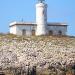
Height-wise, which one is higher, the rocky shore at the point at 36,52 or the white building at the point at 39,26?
the white building at the point at 39,26

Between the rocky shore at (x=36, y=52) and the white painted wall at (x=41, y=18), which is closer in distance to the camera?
the rocky shore at (x=36, y=52)

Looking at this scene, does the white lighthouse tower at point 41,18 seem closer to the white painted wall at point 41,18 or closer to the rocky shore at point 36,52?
the white painted wall at point 41,18

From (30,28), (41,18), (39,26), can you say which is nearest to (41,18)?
(41,18)

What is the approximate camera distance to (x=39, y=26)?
49.2 meters

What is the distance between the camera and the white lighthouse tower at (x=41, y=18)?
4931 centimetres

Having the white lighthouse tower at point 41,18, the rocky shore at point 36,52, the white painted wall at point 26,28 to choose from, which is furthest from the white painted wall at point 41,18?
the rocky shore at point 36,52

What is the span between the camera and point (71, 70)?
122 feet

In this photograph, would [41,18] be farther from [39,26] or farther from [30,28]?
[30,28]

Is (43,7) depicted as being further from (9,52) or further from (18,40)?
(9,52)

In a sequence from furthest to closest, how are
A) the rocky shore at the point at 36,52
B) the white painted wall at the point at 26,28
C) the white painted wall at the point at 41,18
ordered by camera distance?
the white painted wall at the point at 41,18 < the white painted wall at the point at 26,28 < the rocky shore at the point at 36,52

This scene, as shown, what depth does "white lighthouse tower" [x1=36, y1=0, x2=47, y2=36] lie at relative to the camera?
162 feet

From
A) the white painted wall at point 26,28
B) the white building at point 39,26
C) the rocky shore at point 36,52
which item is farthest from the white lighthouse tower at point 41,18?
the rocky shore at point 36,52

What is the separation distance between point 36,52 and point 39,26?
9.81 meters

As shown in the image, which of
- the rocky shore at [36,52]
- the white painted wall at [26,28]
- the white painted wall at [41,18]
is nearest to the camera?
the rocky shore at [36,52]
